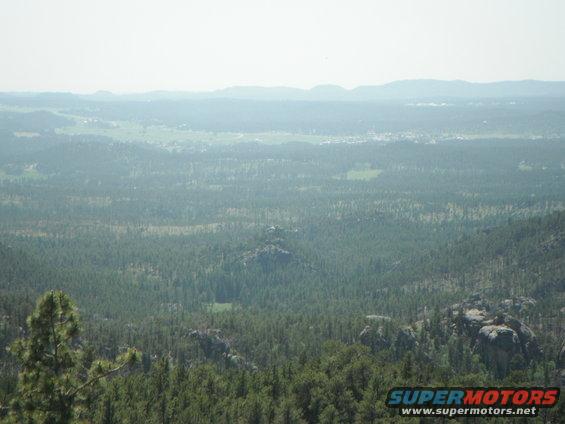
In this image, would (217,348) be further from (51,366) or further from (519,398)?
(51,366)

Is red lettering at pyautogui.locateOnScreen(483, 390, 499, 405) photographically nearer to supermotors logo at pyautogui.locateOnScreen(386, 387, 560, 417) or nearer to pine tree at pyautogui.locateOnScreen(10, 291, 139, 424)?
supermotors logo at pyautogui.locateOnScreen(386, 387, 560, 417)

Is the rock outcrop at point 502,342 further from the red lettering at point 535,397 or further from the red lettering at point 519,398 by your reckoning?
the red lettering at point 535,397

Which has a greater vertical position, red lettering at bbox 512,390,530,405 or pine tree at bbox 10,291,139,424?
pine tree at bbox 10,291,139,424

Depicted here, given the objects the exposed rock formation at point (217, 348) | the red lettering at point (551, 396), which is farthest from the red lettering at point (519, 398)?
the exposed rock formation at point (217, 348)

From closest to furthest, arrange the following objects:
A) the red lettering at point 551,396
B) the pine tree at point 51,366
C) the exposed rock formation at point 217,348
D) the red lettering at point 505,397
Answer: the pine tree at point 51,366 < the red lettering at point 551,396 < the red lettering at point 505,397 < the exposed rock formation at point 217,348

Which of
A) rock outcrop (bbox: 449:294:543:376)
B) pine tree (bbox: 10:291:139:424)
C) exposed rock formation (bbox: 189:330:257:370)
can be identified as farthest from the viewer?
exposed rock formation (bbox: 189:330:257:370)

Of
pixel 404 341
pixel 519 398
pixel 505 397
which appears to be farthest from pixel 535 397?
pixel 404 341

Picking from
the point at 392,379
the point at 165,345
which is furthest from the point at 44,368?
the point at 165,345

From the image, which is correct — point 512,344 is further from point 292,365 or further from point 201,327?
point 201,327

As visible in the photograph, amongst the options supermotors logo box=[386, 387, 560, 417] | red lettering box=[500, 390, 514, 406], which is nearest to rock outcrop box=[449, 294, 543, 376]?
supermotors logo box=[386, 387, 560, 417]
